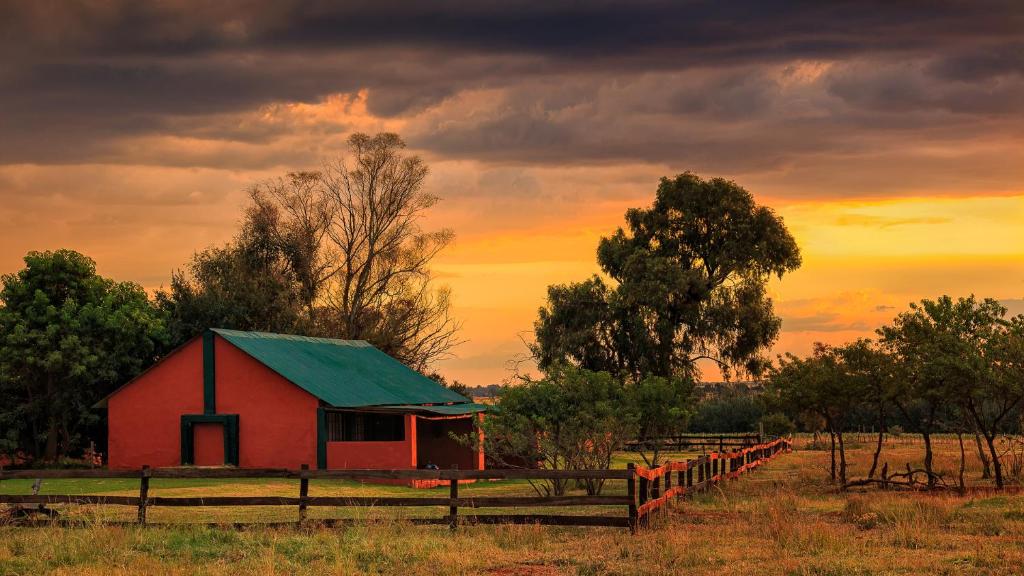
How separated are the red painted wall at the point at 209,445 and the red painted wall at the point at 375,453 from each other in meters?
4.53

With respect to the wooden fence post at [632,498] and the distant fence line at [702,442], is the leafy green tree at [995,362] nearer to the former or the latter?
the wooden fence post at [632,498]

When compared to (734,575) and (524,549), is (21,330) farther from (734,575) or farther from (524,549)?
(734,575)

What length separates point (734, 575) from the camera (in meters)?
15.6

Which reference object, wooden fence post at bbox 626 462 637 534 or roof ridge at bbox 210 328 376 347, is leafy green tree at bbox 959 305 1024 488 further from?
roof ridge at bbox 210 328 376 347

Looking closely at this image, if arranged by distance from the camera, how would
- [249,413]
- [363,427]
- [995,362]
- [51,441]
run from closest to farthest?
[995,362] → [249,413] → [363,427] → [51,441]

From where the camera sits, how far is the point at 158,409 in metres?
41.9

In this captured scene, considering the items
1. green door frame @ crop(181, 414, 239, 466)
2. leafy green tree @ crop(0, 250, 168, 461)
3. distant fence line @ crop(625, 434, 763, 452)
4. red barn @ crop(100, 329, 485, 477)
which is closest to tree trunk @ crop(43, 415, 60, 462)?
leafy green tree @ crop(0, 250, 168, 461)

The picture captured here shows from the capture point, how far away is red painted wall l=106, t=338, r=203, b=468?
41.5m

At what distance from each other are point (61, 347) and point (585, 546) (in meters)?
32.9

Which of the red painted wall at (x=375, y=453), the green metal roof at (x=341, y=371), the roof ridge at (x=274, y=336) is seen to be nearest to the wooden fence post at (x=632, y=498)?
the red painted wall at (x=375, y=453)

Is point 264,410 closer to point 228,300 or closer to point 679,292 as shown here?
point 228,300

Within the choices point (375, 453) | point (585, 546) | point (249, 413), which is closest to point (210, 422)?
point (249, 413)

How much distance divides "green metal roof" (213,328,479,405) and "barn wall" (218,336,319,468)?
474mm

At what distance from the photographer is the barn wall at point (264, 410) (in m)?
39.8
